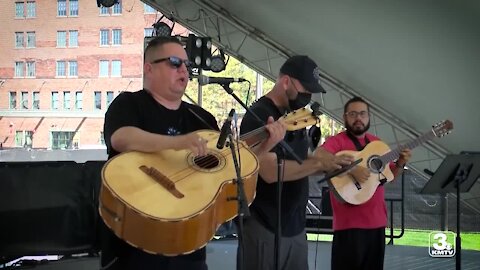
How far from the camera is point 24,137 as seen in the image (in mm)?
26609

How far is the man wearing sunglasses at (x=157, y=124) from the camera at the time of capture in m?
2.15

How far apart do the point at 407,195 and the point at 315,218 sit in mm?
2413

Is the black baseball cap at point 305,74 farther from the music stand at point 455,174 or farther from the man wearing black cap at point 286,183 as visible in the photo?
the music stand at point 455,174

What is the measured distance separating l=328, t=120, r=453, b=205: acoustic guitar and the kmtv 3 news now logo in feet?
11.7

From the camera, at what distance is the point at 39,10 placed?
28297 mm

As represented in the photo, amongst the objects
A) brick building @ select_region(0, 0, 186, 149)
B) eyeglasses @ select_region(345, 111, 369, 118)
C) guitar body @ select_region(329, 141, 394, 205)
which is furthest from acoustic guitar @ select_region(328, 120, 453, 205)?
brick building @ select_region(0, 0, 186, 149)

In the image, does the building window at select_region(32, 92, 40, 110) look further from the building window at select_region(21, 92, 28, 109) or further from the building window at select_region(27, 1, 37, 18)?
the building window at select_region(27, 1, 37, 18)

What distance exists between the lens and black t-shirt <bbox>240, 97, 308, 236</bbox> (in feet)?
9.20

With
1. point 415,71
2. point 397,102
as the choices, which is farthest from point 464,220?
point 415,71

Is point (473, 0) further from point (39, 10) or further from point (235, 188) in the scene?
point (39, 10)

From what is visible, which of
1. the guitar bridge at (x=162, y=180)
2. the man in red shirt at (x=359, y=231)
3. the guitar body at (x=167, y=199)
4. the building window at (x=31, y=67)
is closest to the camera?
the guitar body at (x=167, y=199)

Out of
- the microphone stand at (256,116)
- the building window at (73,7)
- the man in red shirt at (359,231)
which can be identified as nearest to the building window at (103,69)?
the building window at (73,7)

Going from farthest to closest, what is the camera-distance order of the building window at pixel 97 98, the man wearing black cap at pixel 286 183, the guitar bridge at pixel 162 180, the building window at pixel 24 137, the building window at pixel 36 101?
the building window at pixel 36 101
the building window at pixel 97 98
the building window at pixel 24 137
the man wearing black cap at pixel 286 183
the guitar bridge at pixel 162 180

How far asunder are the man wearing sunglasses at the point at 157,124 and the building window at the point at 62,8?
92.6ft
